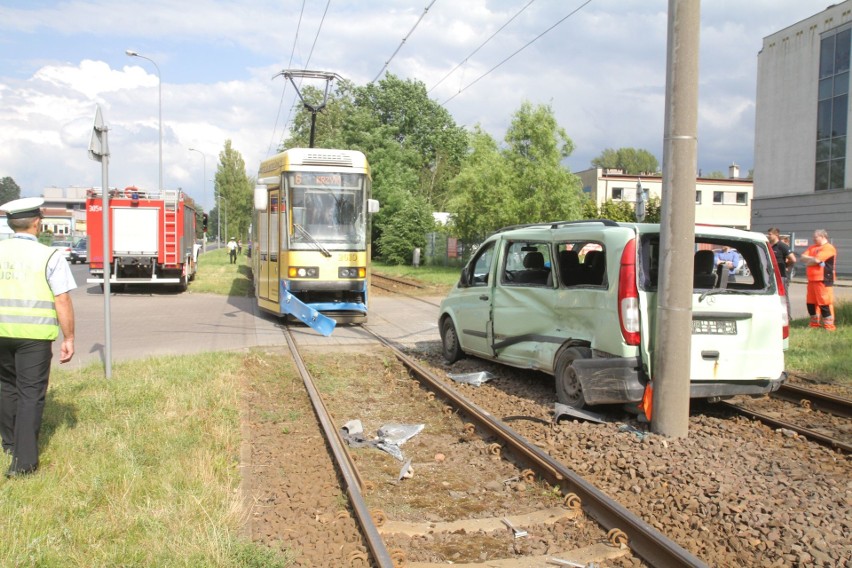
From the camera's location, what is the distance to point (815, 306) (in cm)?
1331

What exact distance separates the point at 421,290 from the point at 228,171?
2588 inches

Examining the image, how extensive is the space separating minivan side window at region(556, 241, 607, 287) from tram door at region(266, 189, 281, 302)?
781cm

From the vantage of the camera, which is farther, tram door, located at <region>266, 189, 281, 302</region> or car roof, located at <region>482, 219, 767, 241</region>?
tram door, located at <region>266, 189, 281, 302</region>

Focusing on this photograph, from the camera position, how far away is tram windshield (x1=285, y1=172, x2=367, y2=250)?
14.4 meters

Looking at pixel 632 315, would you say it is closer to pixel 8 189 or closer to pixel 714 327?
pixel 714 327

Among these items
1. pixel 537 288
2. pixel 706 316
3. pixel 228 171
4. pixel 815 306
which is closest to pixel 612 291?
pixel 706 316

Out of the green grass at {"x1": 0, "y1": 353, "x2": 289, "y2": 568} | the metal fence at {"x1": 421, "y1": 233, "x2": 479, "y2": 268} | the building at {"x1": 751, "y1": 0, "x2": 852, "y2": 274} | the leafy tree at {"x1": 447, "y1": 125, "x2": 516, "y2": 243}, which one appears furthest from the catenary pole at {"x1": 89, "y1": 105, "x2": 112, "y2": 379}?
the building at {"x1": 751, "y1": 0, "x2": 852, "y2": 274}

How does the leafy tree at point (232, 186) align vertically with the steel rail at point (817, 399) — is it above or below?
above

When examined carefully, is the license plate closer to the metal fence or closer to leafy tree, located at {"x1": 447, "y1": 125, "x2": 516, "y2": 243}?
leafy tree, located at {"x1": 447, "y1": 125, "x2": 516, "y2": 243}

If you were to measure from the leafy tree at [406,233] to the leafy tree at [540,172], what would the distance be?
11004mm

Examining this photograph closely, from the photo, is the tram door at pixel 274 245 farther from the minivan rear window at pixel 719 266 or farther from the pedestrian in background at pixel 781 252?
the pedestrian in background at pixel 781 252

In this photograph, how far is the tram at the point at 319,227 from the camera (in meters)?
14.3

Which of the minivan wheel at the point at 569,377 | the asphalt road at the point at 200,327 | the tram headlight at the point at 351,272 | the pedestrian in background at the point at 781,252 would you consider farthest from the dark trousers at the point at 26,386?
the pedestrian in background at the point at 781,252

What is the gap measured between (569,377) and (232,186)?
8238cm
